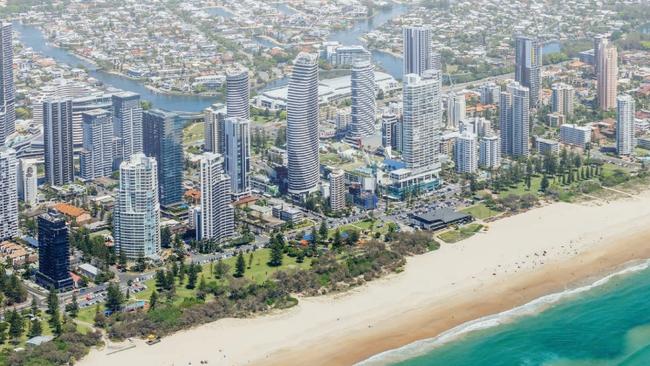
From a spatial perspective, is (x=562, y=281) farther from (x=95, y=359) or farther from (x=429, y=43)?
(x=429, y=43)

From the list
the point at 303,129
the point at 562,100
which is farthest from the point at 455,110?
the point at 303,129

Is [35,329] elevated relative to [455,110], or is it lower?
lower

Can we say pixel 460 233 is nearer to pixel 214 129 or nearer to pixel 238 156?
pixel 238 156

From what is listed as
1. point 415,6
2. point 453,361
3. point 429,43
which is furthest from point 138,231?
point 415,6

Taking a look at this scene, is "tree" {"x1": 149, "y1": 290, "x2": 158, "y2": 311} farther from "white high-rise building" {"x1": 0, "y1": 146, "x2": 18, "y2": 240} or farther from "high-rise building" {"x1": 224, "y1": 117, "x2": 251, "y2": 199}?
"high-rise building" {"x1": 224, "y1": 117, "x2": 251, "y2": 199}

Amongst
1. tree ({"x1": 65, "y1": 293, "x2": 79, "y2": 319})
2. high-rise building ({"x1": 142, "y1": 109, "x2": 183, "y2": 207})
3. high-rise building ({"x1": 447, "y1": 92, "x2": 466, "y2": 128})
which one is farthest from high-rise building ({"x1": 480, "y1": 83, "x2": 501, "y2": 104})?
tree ({"x1": 65, "y1": 293, "x2": 79, "y2": 319})

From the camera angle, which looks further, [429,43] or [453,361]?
[429,43]

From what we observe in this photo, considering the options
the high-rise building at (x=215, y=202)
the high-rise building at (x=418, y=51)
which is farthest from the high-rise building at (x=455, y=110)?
the high-rise building at (x=215, y=202)
